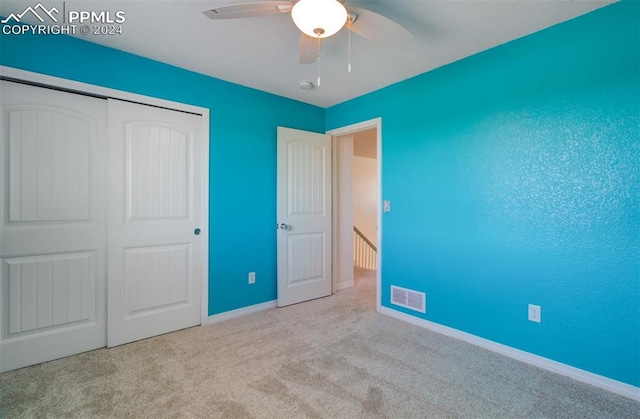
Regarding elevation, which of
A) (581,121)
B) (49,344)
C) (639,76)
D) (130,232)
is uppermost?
(639,76)

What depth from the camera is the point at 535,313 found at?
2109 mm

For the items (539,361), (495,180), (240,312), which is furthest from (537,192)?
(240,312)

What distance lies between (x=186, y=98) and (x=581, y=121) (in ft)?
10.3

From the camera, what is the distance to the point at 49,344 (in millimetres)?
2125

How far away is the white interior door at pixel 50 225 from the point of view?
1986mm

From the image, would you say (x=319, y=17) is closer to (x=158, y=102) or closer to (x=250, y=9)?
(x=250, y=9)

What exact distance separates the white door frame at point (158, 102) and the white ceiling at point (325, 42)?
0.89 feet

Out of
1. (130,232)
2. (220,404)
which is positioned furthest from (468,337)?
(130,232)

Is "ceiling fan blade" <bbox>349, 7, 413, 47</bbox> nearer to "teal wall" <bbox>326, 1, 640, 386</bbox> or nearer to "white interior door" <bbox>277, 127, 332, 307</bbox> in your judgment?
"teal wall" <bbox>326, 1, 640, 386</bbox>

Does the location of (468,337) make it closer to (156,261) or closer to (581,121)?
(581,121)

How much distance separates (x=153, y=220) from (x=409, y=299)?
2535 mm

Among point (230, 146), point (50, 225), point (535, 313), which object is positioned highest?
point (230, 146)

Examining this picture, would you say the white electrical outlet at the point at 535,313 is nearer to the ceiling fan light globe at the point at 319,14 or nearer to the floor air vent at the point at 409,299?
the floor air vent at the point at 409,299

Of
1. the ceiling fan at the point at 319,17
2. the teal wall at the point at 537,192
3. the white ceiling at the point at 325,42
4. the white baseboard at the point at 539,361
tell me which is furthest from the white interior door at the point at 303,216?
the ceiling fan at the point at 319,17
